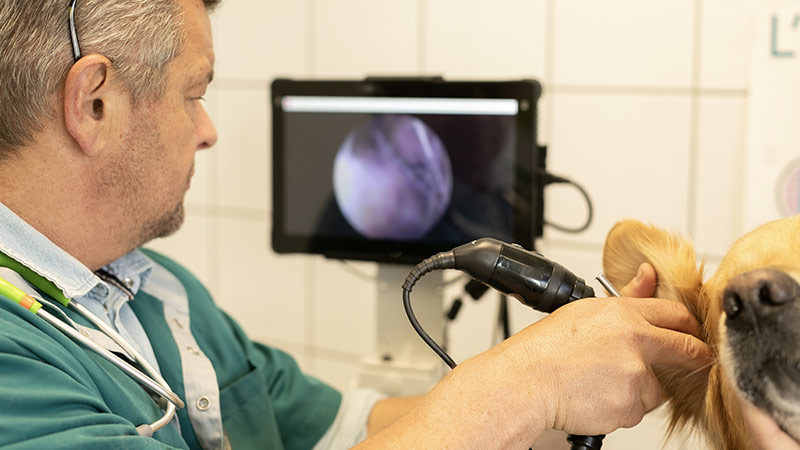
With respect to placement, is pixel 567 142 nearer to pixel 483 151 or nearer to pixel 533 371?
pixel 483 151

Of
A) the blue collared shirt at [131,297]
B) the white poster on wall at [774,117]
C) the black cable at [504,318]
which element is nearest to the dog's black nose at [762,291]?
the blue collared shirt at [131,297]

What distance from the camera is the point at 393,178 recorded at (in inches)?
62.2

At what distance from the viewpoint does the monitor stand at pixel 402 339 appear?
1.55m

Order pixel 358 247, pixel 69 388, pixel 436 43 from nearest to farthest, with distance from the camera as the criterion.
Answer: pixel 69 388 → pixel 358 247 → pixel 436 43

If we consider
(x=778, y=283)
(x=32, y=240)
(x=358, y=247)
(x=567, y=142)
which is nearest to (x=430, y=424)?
(x=778, y=283)

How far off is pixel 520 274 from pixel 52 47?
0.65 metres

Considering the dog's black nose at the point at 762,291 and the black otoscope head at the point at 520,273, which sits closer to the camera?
the dog's black nose at the point at 762,291

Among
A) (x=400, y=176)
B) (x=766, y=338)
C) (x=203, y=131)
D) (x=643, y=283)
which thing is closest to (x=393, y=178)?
(x=400, y=176)

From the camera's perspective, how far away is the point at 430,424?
82 centimetres

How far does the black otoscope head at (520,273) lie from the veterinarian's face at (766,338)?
167mm

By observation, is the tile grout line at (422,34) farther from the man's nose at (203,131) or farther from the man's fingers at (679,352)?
the man's fingers at (679,352)

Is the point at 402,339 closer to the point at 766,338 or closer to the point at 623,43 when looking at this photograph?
the point at 623,43

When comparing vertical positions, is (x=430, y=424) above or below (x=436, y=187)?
below

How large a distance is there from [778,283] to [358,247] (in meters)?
0.96
